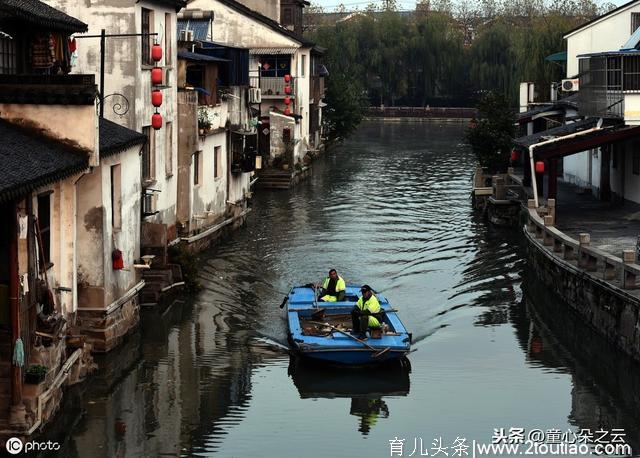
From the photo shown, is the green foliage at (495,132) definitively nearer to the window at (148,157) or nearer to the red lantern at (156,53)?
the window at (148,157)

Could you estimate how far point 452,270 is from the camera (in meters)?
33.1

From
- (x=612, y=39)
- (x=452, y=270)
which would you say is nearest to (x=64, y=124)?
(x=452, y=270)

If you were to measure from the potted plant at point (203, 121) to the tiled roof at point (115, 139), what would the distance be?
927 centimetres

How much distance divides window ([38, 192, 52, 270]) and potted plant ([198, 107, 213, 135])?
1518 cm

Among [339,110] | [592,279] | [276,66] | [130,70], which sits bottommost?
[592,279]

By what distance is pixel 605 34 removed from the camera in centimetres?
4738

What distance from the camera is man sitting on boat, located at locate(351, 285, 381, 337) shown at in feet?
73.7

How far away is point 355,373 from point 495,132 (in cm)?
2922

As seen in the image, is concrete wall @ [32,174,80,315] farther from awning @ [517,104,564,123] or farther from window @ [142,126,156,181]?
awning @ [517,104,564,123]

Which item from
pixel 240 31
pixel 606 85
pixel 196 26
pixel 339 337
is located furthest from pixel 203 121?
pixel 240 31

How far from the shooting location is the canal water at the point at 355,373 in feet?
61.4

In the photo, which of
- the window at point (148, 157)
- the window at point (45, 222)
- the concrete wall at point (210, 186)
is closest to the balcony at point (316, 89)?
the concrete wall at point (210, 186)

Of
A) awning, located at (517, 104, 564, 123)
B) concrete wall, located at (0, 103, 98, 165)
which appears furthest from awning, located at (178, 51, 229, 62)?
awning, located at (517, 104, 564, 123)

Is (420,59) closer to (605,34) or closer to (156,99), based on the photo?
(605,34)
